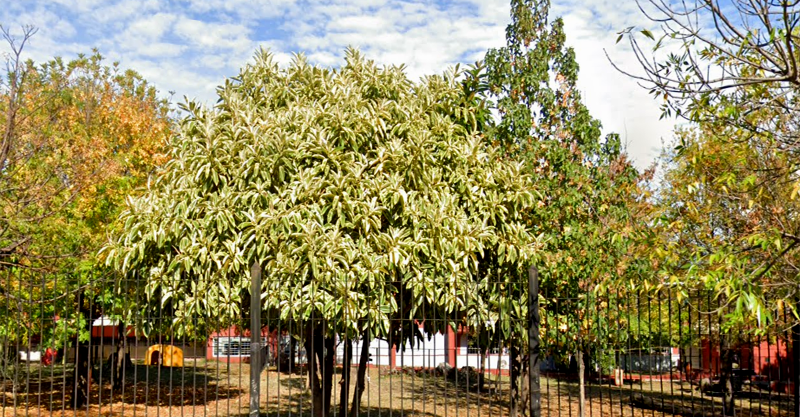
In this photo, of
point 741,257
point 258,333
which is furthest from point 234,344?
point 741,257

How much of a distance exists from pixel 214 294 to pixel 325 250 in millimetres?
1711

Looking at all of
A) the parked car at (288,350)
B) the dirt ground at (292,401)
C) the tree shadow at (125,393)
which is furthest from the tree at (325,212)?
the tree shadow at (125,393)

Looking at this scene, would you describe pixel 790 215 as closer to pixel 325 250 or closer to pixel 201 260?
pixel 325 250

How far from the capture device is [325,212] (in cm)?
1034

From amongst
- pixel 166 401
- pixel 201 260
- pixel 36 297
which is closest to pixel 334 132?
pixel 201 260

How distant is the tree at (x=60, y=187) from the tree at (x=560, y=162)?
A: 25.2 feet

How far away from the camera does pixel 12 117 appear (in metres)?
9.77

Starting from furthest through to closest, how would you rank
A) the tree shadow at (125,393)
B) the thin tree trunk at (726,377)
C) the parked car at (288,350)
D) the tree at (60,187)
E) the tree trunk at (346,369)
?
the tree shadow at (125,393)
the tree at (60,187)
the thin tree trunk at (726,377)
the tree trunk at (346,369)
the parked car at (288,350)

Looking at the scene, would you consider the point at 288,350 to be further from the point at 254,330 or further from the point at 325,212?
the point at 254,330

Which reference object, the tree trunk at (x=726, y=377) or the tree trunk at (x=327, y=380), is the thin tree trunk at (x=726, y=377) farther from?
the tree trunk at (x=327, y=380)

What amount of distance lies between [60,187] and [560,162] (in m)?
9.58

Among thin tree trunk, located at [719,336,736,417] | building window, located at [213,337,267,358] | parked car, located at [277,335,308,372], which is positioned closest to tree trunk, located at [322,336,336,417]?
parked car, located at [277,335,308,372]

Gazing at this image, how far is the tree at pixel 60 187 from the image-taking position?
11545 millimetres

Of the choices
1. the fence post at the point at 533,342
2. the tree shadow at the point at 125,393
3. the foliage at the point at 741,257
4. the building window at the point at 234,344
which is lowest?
the tree shadow at the point at 125,393
